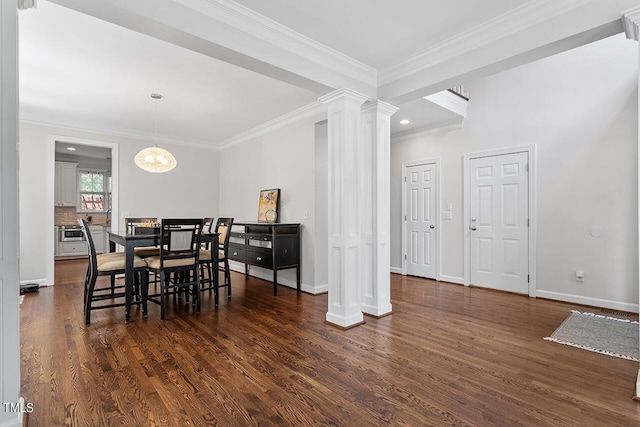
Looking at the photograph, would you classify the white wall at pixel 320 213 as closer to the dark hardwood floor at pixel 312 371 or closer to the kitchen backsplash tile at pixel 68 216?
the dark hardwood floor at pixel 312 371

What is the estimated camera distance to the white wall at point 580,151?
368 centimetres

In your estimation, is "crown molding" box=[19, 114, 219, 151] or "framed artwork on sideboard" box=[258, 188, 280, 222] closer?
"crown molding" box=[19, 114, 219, 151]

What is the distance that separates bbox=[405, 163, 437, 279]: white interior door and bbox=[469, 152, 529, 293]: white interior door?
668 mm

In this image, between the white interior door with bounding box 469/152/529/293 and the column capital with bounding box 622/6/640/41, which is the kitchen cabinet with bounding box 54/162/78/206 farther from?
the column capital with bounding box 622/6/640/41

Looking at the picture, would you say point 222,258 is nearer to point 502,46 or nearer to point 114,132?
point 114,132

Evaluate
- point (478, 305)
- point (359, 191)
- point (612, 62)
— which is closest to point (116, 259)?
point (359, 191)

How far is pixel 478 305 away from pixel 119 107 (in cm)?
540

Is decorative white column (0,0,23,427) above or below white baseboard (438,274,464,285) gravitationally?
above

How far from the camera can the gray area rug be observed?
103 inches

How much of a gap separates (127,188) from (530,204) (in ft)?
20.8

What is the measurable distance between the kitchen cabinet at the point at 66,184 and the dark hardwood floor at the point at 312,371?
5493 mm

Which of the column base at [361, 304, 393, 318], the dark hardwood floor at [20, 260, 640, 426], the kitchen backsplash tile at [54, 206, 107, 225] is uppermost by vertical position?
the kitchen backsplash tile at [54, 206, 107, 225]

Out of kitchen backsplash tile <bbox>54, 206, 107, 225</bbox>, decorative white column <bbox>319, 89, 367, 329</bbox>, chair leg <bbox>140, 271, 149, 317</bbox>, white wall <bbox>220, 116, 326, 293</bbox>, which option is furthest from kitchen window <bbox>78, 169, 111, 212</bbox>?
decorative white column <bbox>319, 89, 367, 329</bbox>

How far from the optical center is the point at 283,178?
518 cm
